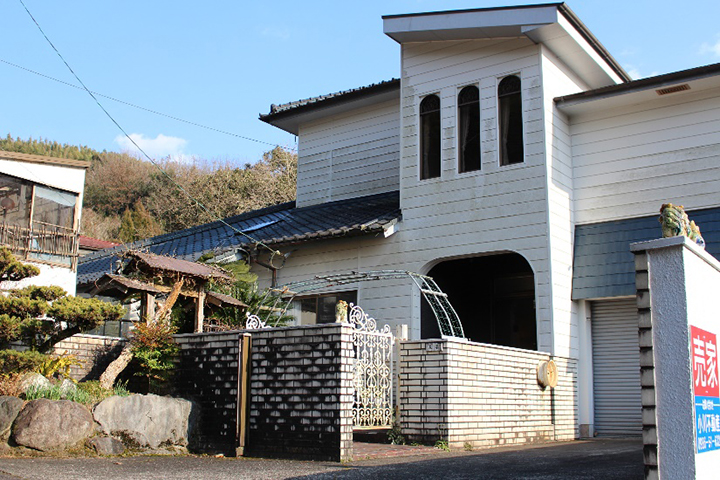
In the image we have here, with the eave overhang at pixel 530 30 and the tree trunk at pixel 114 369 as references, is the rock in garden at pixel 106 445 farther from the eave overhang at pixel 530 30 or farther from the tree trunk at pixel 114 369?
the eave overhang at pixel 530 30

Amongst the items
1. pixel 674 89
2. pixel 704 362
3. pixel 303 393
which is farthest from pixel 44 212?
pixel 704 362

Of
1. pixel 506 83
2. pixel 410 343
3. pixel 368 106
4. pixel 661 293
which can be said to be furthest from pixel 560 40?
pixel 661 293

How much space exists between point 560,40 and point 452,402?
736 cm

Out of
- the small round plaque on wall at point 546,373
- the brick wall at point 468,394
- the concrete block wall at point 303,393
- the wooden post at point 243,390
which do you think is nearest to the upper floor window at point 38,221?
the wooden post at point 243,390

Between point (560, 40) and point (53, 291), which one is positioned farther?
point (560, 40)

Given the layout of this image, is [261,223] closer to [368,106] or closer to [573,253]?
[368,106]

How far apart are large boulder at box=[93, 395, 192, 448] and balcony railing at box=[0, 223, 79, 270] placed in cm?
702

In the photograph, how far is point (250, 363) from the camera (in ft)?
31.6

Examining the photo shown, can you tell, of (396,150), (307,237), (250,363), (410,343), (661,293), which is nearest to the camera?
(661,293)

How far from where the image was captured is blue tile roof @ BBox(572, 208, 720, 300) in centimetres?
1279

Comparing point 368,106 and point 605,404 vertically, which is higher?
point 368,106

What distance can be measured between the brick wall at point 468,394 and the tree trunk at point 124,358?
11.2 feet

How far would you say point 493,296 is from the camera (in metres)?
16.5

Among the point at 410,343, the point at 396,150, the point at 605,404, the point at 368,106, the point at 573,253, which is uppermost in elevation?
the point at 368,106
